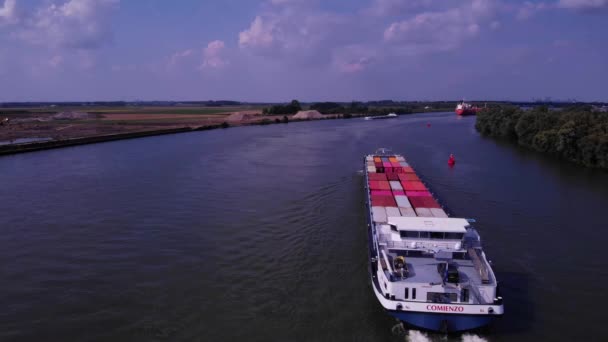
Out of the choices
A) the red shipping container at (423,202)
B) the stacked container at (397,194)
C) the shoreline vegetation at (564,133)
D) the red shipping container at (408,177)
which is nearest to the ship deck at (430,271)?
the stacked container at (397,194)

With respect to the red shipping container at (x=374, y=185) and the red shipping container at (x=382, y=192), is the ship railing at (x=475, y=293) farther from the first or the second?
Answer: the red shipping container at (x=374, y=185)

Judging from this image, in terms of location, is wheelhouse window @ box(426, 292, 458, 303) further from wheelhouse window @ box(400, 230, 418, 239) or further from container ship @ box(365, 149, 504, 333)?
wheelhouse window @ box(400, 230, 418, 239)

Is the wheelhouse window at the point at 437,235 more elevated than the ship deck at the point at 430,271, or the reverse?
the wheelhouse window at the point at 437,235

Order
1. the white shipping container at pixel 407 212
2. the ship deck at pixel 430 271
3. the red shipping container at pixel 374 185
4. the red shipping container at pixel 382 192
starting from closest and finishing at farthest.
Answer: the ship deck at pixel 430 271, the white shipping container at pixel 407 212, the red shipping container at pixel 382 192, the red shipping container at pixel 374 185

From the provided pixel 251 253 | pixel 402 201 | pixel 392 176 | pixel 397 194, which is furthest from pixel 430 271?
pixel 392 176

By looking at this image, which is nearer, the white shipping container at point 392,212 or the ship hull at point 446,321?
the ship hull at point 446,321

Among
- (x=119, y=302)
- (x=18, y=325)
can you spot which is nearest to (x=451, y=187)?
(x=119, y=302)
